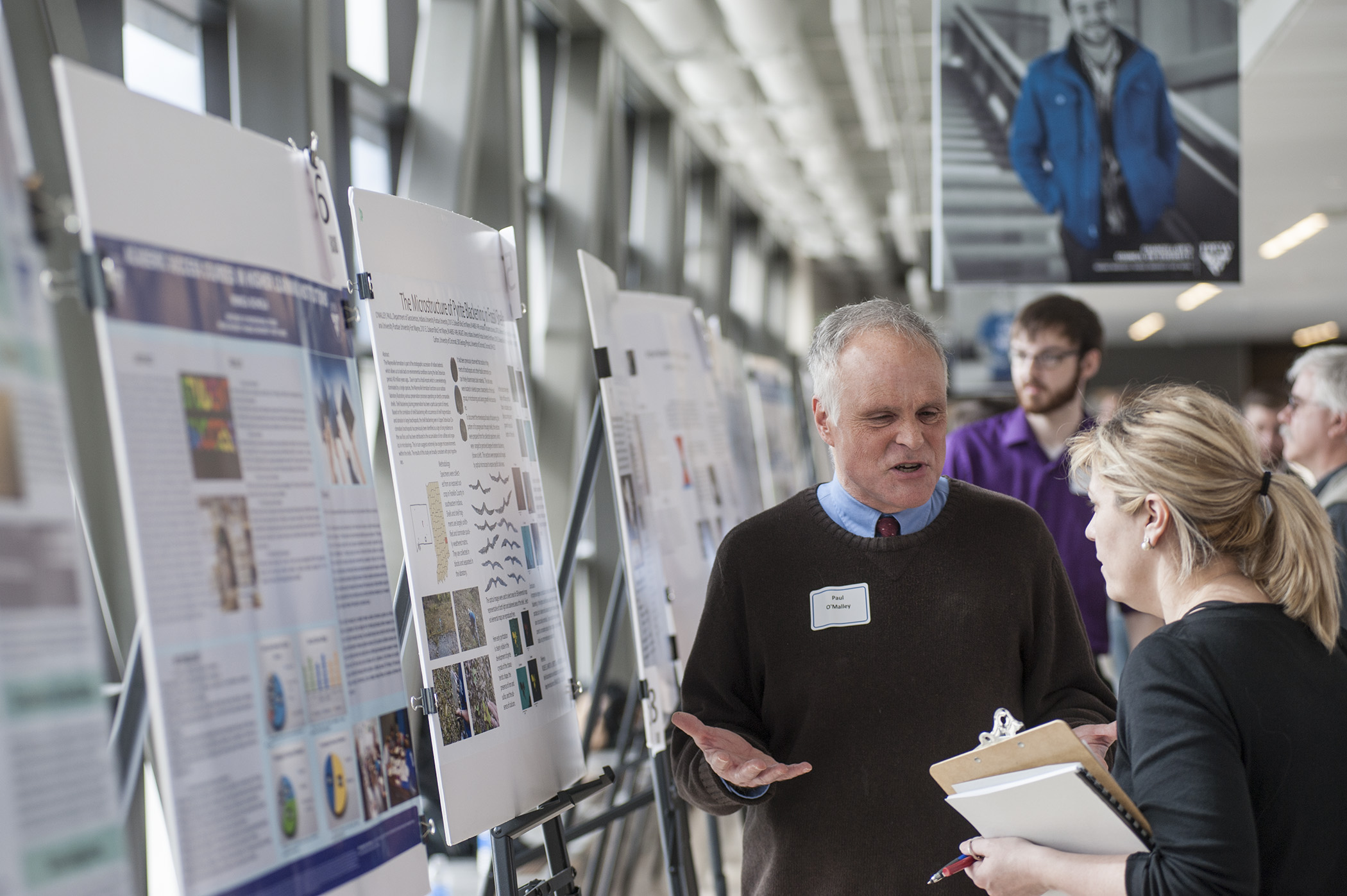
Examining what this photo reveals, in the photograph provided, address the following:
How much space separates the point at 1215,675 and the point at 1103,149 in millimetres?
2938

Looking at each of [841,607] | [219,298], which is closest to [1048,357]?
[841,607]

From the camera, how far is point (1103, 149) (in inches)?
149

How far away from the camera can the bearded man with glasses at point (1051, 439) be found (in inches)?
121

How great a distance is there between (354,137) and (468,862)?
3341 millimetres

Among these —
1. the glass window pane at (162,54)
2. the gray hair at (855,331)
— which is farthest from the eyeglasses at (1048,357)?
the glass window pane at (162,54)

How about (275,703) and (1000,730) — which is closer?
(275,703)

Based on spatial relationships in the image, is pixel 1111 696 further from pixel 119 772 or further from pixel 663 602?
pixel 119 772

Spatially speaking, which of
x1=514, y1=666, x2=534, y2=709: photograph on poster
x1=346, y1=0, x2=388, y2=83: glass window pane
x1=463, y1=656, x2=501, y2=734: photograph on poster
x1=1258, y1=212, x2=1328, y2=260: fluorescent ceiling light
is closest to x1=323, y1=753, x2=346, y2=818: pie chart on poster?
x1=463, y1=656, x2=501, y2=734: photograph on poster

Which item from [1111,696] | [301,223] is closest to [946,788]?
[1111,696]

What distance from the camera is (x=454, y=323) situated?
6.64 feet

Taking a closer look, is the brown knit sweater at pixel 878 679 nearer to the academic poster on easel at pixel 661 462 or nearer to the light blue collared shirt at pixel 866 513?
the light blue collared shirt at pixel 866 513

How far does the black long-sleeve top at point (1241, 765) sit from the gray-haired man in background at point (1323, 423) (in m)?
2.07

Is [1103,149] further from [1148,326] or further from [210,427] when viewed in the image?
[1148,326]

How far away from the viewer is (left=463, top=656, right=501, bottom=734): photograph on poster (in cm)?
186
